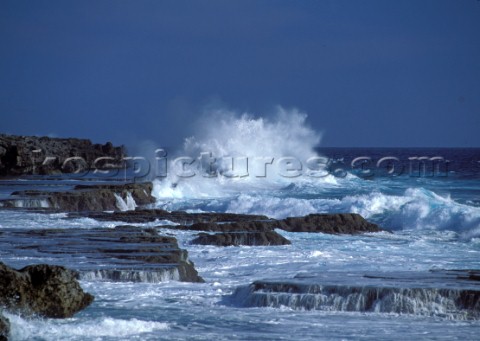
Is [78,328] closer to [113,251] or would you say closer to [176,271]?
[176,271]

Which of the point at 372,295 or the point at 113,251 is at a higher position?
the point at 113,251

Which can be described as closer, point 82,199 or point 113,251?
point 113,251

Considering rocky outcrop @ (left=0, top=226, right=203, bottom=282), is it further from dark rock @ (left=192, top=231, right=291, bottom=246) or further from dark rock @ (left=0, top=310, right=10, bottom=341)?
dark rock @ (left=0, top=310, right=10, bottom=341)

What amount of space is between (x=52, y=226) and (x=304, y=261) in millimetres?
7987

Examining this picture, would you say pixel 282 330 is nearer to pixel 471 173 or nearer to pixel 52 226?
pixel 52 226

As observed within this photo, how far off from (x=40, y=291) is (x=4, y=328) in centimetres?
126

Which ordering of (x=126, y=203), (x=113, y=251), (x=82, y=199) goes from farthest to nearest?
(x=126, y=203) < (x=82, y=199) < (x=113, y=251)

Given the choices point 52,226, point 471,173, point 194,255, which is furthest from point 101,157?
point 194,255

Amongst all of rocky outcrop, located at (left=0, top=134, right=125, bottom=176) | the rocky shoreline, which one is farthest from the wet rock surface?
rocky outcrop, located at (left=0, top=134, right=125, bottom=176)

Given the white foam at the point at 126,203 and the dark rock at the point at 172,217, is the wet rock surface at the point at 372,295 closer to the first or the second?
the dark rock at the point at 172,217

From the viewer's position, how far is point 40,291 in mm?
12164

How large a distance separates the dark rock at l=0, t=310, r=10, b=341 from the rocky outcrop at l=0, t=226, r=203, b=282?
4.25 m

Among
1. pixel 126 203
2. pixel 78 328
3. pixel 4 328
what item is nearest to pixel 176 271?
pixel 78 328

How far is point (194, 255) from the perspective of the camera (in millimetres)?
19875
